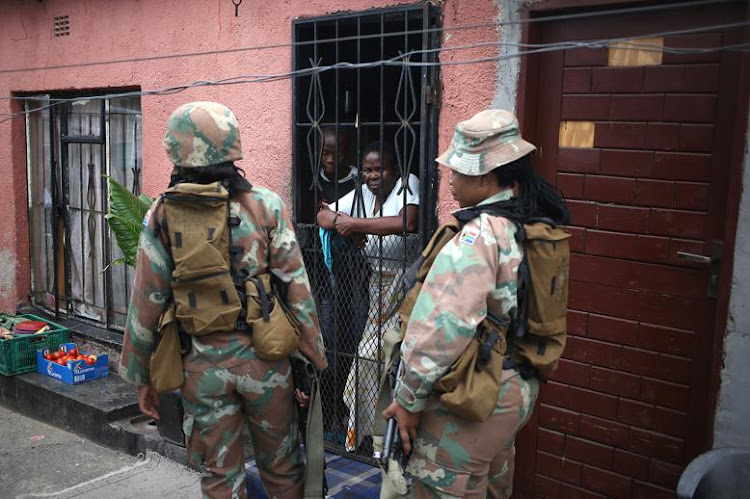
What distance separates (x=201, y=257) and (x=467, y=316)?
1.11 m

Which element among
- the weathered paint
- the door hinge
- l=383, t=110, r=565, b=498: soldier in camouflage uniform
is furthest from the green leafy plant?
the weathered paint

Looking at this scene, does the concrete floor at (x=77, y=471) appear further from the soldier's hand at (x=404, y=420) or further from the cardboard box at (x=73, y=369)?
the soldier's hand at (x=404, y=420)

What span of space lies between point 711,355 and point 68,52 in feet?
17.3

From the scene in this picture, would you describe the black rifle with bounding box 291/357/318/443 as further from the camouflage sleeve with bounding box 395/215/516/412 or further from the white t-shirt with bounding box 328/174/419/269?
the white t-shirt with bounding box 328/174/419/269

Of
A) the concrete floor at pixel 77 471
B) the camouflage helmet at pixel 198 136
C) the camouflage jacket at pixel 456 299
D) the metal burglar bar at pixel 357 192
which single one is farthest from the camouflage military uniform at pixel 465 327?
the concrete floor at pixel 77 471

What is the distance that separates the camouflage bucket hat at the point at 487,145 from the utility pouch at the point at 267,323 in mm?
967

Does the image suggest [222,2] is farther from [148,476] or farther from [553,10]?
[148,476]

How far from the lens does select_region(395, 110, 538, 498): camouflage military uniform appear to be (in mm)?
2332

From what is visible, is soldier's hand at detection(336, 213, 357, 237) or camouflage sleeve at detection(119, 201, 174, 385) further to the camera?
soldier's hand at detection(336, 213, 357, 237)

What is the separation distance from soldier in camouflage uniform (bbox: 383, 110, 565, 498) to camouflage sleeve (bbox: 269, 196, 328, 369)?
0.74 meters

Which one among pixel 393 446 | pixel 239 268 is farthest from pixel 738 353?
pixel 239 268

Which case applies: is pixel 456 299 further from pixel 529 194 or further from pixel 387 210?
pixel 387 210

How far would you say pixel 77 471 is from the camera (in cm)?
457

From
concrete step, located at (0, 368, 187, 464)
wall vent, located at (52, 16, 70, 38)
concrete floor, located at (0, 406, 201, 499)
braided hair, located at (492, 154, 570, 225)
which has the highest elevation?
wall vent, located at (52, 16, 70, 38)
